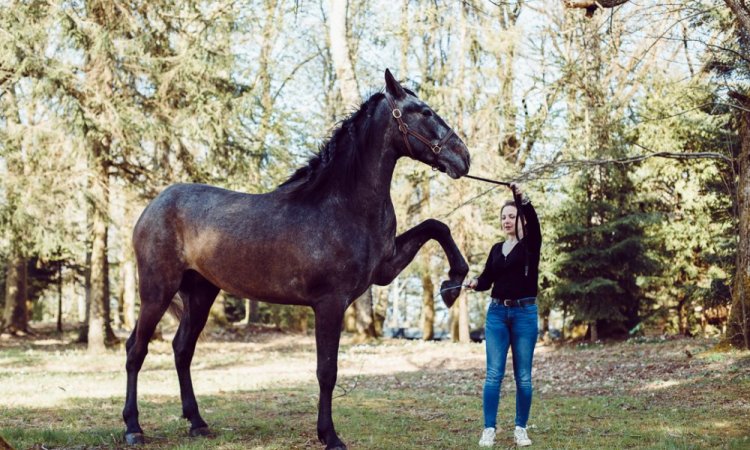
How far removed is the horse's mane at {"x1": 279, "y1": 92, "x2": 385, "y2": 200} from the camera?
19.7 feet

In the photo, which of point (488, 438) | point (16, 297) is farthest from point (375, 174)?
point (16, 297)

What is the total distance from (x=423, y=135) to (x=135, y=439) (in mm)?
3789

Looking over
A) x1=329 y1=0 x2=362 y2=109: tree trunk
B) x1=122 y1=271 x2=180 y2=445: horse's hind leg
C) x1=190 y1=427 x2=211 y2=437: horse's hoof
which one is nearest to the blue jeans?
x1=190 y1=427 x2=211 y2=437: horse's hoof

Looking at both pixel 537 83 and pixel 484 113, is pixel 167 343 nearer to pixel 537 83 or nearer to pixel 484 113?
pixel 484 113

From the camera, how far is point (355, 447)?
614cm

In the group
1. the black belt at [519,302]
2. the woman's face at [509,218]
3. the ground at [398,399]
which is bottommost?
the ground at [398,399]

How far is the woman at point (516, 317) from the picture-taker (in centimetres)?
630

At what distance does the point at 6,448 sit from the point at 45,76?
14442 millimetres

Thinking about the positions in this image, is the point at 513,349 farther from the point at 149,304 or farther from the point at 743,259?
the point at 743,259

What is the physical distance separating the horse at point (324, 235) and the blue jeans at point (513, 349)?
0.61 metres

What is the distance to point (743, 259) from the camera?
12.2 m

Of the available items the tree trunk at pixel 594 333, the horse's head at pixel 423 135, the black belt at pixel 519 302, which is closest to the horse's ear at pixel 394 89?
the horse's head at pixel 423 135

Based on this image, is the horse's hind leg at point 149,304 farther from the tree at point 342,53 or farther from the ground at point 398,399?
the tree at point 342,53

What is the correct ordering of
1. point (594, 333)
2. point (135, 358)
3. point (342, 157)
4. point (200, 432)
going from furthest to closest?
point (594, 333)
point (135, 358)
point (200, 432)
point (342, 157)
